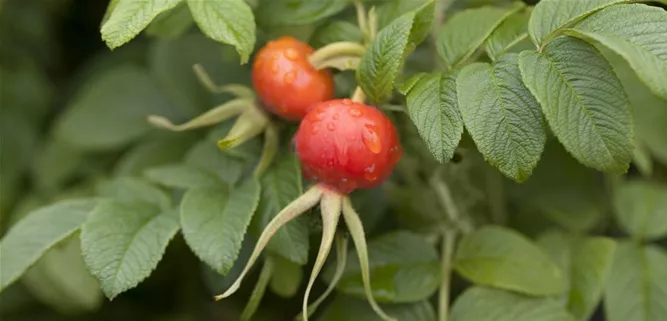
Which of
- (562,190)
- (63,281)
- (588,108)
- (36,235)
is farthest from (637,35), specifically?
(63,281)

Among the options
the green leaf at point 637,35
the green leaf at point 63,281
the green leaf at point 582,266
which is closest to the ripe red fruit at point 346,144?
the green leaf at point 637,35

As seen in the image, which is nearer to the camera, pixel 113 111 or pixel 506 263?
pixel 506 263

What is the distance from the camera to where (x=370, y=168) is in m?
0.86

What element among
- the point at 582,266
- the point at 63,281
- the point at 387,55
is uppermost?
the point at 387,55

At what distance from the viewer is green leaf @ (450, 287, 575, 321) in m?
0.95

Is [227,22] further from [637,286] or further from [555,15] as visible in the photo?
[637,286]

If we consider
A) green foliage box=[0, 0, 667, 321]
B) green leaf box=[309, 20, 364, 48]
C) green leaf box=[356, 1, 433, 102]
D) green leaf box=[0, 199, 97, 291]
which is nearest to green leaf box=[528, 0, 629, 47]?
green foliage box=[0, 0, 667, 321]

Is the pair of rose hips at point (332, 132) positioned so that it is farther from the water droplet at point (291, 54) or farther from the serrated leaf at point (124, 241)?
the serrated leaf at point (124, 241)

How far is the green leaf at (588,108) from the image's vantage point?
758mm

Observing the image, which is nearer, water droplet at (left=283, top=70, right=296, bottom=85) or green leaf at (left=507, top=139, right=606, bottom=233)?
water droplet at (left=283, top=70, right=296, bottom=85)

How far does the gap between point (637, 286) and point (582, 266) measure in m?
0.07

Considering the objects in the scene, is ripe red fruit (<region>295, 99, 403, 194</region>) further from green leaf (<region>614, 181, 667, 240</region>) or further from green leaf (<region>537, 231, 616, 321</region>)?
green leaf (<region>614, 181, 667, 240</region>)

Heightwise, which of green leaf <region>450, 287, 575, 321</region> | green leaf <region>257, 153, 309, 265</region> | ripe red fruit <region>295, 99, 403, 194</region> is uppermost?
ripe red fruit <region>295, 99, 403, 194</region>

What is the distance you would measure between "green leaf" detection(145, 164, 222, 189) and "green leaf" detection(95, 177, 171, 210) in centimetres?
1
